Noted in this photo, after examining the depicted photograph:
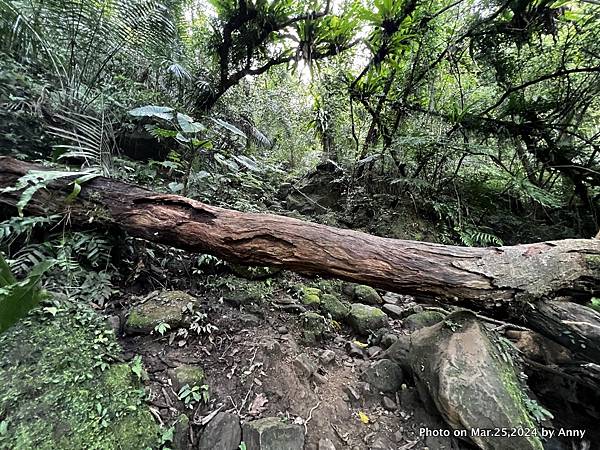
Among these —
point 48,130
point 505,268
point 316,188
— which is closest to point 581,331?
point 505,268

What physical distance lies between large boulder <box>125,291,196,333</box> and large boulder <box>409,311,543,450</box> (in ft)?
5.21

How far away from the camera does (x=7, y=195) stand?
201 cm

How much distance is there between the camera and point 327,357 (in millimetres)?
2020

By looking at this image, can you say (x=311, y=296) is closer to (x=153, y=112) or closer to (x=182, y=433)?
(x=182, y=433)

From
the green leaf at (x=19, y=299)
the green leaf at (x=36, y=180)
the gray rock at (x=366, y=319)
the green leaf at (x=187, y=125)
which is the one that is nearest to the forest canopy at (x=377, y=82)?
the green leaf at (x=187, y=125)

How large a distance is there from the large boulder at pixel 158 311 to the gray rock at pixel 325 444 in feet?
3.54

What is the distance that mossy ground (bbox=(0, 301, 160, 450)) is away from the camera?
3.83 ft

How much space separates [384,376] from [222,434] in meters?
1.08

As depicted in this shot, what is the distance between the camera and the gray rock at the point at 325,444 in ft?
4.75

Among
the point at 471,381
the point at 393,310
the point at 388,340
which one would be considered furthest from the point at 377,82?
the point at 471,381

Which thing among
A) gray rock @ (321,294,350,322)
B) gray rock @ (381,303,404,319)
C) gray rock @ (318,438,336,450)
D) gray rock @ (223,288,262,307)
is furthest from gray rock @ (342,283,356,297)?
gray rock @ (318,438,336,450)

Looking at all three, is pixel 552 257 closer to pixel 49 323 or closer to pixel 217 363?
pixel 217 363

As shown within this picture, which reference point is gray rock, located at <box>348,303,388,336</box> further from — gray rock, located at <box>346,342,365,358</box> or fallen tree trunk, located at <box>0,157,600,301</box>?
fallen tree trunk, located at <box>0,157,600,301</box>

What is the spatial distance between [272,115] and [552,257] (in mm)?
5235
